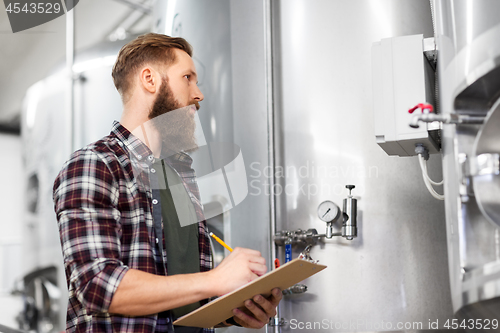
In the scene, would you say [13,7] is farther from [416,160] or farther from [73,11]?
[416,160]

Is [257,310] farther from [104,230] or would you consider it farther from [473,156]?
[473,156]

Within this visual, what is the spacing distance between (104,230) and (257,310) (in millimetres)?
353

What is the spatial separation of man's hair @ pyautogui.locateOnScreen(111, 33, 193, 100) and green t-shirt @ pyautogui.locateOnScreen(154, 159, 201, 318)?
241mm

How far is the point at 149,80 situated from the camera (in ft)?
3.93

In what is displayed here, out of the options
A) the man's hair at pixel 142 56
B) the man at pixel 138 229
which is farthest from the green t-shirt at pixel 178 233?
the man's hair at pixel 142 56

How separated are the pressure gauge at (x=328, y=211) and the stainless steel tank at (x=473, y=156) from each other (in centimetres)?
68

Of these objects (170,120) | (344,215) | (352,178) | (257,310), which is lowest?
(257,310)

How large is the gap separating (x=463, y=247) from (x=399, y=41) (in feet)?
1.84

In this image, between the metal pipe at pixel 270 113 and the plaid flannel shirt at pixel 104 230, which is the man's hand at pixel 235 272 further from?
the metal pipe at pixel 270 113

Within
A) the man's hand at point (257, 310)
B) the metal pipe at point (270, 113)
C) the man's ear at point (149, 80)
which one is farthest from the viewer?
the metal pipe at point (270, 113)

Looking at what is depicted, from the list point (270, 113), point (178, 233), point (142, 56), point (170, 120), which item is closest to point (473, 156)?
point (178, 233)

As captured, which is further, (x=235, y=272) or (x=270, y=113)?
(x=270, y=113)

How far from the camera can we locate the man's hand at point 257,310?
0.98 m

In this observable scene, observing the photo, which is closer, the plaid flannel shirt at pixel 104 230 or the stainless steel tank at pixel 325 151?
the plaid flannel shirt at pixel 104 230
